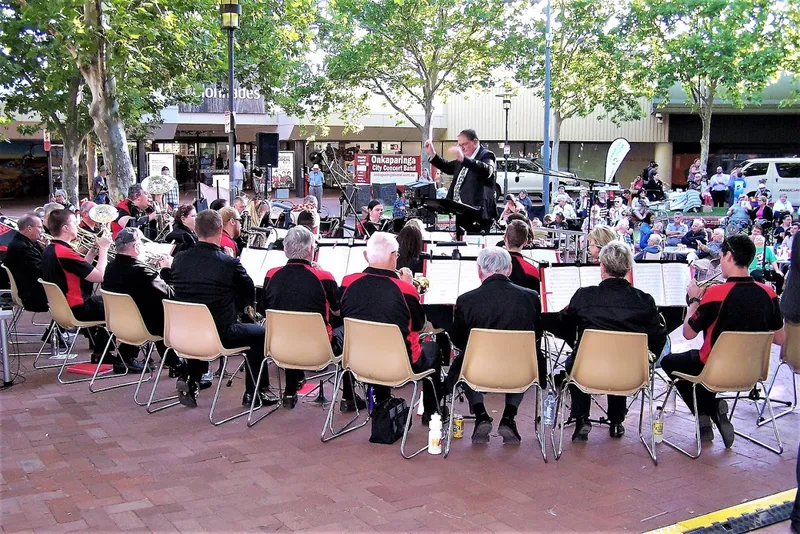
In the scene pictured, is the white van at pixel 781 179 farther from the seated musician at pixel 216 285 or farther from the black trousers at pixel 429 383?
the seated musician at pixel 216 285

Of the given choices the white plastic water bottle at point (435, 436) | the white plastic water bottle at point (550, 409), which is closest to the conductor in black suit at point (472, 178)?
the white plastic water bottle at point (550, 409)

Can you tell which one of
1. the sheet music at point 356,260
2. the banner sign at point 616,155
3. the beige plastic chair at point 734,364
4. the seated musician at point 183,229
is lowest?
the beige plastic chair at point 734,364

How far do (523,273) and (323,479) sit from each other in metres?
2.58

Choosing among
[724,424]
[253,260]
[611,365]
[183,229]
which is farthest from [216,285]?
[724,424]

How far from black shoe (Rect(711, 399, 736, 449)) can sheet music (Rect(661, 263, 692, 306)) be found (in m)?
0.94

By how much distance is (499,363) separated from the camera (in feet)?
16.6

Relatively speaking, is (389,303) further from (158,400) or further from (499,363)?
(158,400)

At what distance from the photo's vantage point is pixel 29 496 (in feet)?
14.5

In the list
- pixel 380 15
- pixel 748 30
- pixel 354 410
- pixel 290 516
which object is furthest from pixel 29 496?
pixel 748 30

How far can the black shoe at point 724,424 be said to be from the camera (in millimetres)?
5344

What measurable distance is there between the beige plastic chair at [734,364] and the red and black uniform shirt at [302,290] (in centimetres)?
261

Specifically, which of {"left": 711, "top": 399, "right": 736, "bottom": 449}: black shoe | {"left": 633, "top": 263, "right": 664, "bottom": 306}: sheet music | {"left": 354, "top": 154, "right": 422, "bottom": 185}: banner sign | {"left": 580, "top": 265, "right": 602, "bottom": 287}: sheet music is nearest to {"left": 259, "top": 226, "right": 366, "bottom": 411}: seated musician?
{"left": 580, "top": 265, "right": 602, "bottom": 287}: sheet music

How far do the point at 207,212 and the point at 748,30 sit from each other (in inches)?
1068

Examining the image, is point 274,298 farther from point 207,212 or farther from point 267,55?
point 267,55
